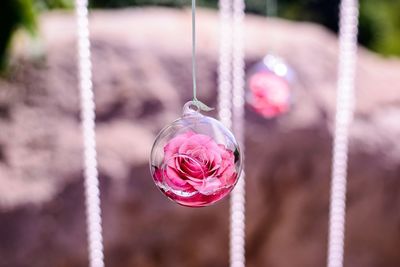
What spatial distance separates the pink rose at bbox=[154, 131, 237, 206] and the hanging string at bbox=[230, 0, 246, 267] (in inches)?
44.0

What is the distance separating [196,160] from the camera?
127cm

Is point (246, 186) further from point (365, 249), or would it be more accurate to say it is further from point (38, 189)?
point (38, 189)

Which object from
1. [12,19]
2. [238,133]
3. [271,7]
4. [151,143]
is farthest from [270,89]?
[271,7]

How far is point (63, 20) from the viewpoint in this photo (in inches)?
103

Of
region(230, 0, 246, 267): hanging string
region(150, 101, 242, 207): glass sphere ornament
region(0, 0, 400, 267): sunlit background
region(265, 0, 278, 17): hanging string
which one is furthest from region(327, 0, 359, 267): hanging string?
region(150, 101, 242, 207): glass sphere ornament

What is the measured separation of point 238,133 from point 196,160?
126cm

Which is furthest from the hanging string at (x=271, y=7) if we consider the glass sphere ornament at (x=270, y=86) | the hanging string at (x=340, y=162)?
the glass sphere ornament at (x=270, y=86)

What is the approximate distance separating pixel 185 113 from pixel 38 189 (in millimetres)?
1106

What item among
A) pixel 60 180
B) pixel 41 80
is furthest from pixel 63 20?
pixel 60 180

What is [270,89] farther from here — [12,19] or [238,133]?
[12,19]

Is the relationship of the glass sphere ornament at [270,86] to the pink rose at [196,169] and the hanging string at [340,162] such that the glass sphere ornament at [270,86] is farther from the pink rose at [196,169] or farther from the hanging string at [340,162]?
the pink rose at [196,169]

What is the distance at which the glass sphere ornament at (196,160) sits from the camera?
1.27 meters

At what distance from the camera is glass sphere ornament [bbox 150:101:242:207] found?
1272 millimetres

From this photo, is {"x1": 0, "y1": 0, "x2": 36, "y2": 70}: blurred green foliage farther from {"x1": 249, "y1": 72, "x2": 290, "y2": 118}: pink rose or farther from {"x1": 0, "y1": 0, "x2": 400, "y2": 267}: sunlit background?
{"x1": 249, "y1": 72, "x2": 290, "y2": 118}: pink rose
